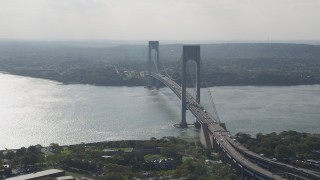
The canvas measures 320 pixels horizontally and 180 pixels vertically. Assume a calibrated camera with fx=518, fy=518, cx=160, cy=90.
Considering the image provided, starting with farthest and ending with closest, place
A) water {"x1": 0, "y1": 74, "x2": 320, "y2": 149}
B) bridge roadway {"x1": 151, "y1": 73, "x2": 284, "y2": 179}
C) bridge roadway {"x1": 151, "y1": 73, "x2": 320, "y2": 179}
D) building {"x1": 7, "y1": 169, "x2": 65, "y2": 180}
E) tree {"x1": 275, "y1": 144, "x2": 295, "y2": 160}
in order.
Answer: water {"x1": 0, "y1": 74, "x2": 320, "y2": 149}
tree {"x1": 275, "y1": 144, "x2": 295, "y2": 160}
building {"x1": 7, "y1": 169, "x2": 65, "y2": 180}
bridge roadway {"x1": 151, "y1": 73, "x2": 284, "y2": 179}
bridge roadway {"x1": 151, "y1": 73, "x2": 320, "y2": 179}

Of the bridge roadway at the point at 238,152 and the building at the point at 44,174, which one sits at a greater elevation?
the bridge roadway at the point at 238,152

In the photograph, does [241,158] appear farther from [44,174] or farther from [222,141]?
[44,174]

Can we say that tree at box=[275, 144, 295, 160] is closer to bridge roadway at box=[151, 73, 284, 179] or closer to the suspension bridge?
the suspension bridge

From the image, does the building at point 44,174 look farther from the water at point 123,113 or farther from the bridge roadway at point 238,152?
the water at point 123,113

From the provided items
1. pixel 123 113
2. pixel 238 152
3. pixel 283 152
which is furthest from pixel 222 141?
pixel 123 113

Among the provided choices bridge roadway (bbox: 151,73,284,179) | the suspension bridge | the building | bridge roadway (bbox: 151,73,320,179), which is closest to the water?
bridge roadway (bbox: 151,73,284,179)

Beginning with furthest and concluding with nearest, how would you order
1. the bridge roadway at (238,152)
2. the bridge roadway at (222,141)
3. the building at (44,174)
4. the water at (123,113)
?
1. the water at (123,113)
2. the building at (44,174)
3. the bridge roadway at (222,141)
4. the bridge roadway at (238,152)

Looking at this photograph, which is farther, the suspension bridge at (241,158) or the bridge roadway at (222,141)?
the bridge roadway at (222,141)

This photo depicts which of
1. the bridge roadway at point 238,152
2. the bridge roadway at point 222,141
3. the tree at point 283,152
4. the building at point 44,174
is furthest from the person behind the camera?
the tree at point 283,152

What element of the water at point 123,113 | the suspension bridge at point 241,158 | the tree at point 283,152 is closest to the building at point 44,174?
the suspension bridge at point 241,158
